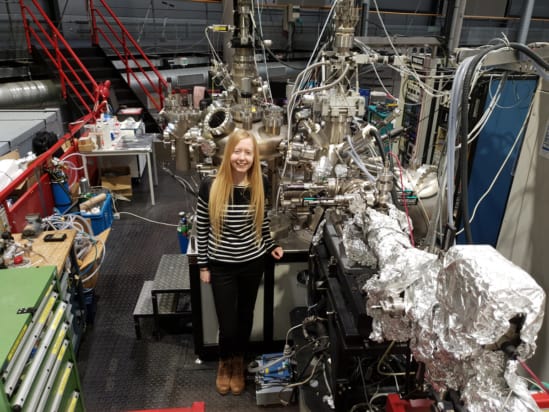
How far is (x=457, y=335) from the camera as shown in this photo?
2.14ft

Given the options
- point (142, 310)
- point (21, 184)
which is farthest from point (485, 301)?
point (21, 184)

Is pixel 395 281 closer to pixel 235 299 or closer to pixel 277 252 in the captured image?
pixel 277 252

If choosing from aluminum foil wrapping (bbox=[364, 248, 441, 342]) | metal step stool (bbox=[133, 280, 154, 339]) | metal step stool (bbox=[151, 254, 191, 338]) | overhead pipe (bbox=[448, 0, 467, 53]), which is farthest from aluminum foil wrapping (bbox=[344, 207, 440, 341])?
overhead pipe (bbox=[448, 0, 467, 53])

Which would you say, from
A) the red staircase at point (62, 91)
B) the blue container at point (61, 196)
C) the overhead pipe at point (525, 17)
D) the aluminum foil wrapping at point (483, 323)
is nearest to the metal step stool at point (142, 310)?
the red staircase at point (62, 91)

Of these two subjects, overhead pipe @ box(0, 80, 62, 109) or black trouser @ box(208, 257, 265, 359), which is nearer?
black trouser @ box(208, 257, 265, 359)

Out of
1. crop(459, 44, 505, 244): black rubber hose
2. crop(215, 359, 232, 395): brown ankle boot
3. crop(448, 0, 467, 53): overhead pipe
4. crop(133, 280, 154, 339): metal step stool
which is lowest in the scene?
crop(215, 359, 232, 395): brown ankle boot

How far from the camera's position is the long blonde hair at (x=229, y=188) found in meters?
1.67

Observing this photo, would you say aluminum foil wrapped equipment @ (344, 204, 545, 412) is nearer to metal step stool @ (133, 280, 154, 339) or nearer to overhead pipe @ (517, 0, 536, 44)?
metal step stool @ (133, 280, 154, 339)

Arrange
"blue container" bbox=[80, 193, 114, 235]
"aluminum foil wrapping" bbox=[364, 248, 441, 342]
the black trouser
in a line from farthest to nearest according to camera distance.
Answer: "blue container" bbox=[80, 193, 114, 235] < the black trouser < "aluminum foil wrapping" bbox=[364, 248, 441, 342]

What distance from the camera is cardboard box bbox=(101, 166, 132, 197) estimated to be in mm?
4109

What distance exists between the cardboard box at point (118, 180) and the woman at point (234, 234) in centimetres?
259

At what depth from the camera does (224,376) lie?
203 centimetres

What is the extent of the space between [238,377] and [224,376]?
71mm

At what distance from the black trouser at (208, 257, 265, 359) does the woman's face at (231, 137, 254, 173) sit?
0.44m
